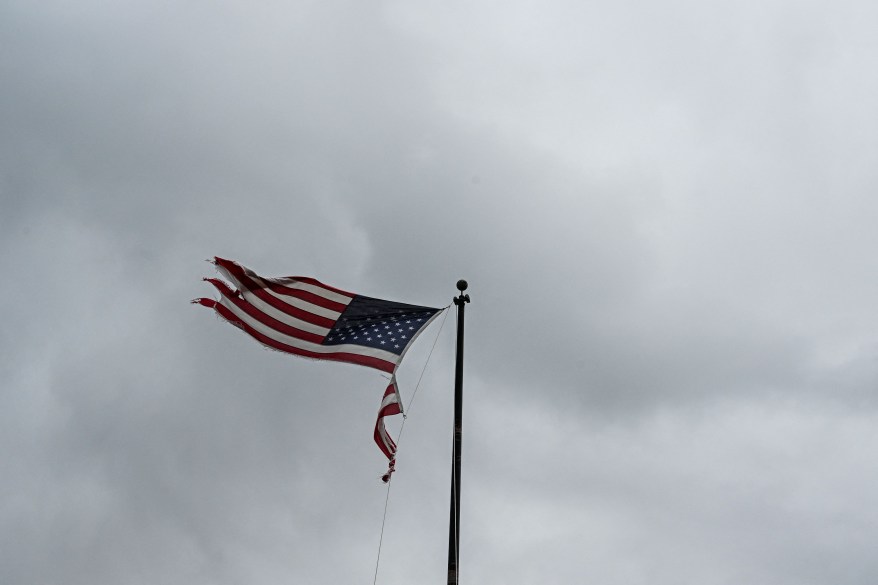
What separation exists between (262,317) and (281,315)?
1.84ft

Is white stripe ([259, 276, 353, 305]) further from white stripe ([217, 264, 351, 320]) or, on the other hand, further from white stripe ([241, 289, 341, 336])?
white stripe ([241, 289, 341, 336])

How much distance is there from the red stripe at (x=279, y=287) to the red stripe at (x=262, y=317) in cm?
47

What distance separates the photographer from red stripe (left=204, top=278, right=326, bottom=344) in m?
28.9

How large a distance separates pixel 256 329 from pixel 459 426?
775cm

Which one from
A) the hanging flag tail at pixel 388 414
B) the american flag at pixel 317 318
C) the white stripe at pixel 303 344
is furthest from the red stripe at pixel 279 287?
the hanging flag tail at pixel 388 414

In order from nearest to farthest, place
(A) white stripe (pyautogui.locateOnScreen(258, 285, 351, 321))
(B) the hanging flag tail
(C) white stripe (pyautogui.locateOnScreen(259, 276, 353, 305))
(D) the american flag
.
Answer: (B) the hanging flag tail < (D) the american flag < (A) white stripe (pyautogui.locateOnScreen(258, 285, 351, 321)) < (C) white stripe (pyautogui.locateOnScreen(259, 276, 353, 305))

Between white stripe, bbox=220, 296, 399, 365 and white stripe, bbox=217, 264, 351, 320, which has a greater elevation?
white stripe, bbox=217, 264, 351, 320

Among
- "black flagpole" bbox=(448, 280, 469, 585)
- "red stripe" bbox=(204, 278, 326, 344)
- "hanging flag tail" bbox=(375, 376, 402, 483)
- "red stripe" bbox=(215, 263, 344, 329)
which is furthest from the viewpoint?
"red stripe" bbox=(215, 263, 344, 329)

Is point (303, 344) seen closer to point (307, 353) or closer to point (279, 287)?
point (307, 353)

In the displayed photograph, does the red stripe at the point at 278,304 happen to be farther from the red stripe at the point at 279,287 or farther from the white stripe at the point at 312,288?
the white stripe at the point at 312,288

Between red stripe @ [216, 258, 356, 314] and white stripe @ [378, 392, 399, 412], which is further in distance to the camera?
red stripe @ [216, 258, 356, 314]

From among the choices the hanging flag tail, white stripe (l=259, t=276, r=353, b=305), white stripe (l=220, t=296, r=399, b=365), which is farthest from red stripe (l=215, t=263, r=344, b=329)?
the hanging flag tail

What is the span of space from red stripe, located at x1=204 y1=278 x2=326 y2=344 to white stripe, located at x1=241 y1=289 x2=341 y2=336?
3.2 inches

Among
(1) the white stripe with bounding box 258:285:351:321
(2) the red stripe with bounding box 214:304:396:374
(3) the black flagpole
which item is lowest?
(3) the black flagpole
